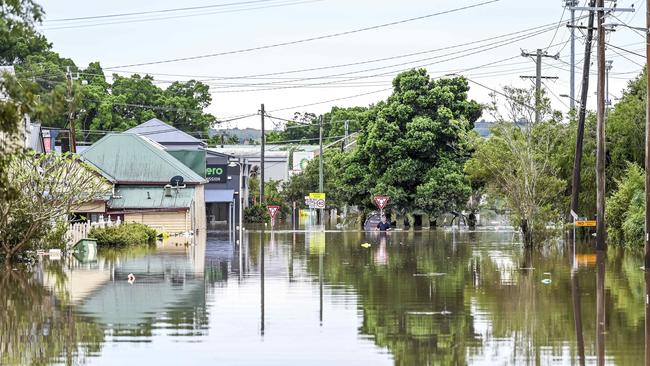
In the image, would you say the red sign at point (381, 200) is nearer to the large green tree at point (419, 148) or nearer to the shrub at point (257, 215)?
the large green tree at point (419, 148)

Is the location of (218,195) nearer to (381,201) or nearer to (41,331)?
(381,201)

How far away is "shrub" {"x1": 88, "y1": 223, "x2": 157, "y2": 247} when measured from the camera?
170 feet

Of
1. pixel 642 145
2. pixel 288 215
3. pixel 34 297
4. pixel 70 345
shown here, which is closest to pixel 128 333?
pixel 70 345

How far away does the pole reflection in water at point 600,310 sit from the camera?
696 inches

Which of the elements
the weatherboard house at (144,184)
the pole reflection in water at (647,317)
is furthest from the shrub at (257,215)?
the pole reflection in water at (647,317)

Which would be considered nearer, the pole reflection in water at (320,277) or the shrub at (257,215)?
the pole reflection in water at (320,277)

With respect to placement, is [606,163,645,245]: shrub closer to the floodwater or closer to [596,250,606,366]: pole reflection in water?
→ the floodwater

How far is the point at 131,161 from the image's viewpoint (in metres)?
65.6

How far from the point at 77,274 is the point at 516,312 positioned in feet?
49.2

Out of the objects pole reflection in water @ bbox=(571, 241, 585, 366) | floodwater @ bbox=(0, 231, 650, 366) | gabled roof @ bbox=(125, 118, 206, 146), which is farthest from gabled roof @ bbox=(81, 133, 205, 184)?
pole reflection in water @ bbox=(571, 241, 585, 366)

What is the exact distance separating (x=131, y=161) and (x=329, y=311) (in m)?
43.2

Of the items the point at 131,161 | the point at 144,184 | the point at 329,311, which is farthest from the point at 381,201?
the point at 329,311

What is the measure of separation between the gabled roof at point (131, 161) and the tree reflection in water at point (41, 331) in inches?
1410

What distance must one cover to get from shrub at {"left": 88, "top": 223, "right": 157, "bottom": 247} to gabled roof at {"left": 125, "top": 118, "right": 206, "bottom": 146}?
37591 mm
